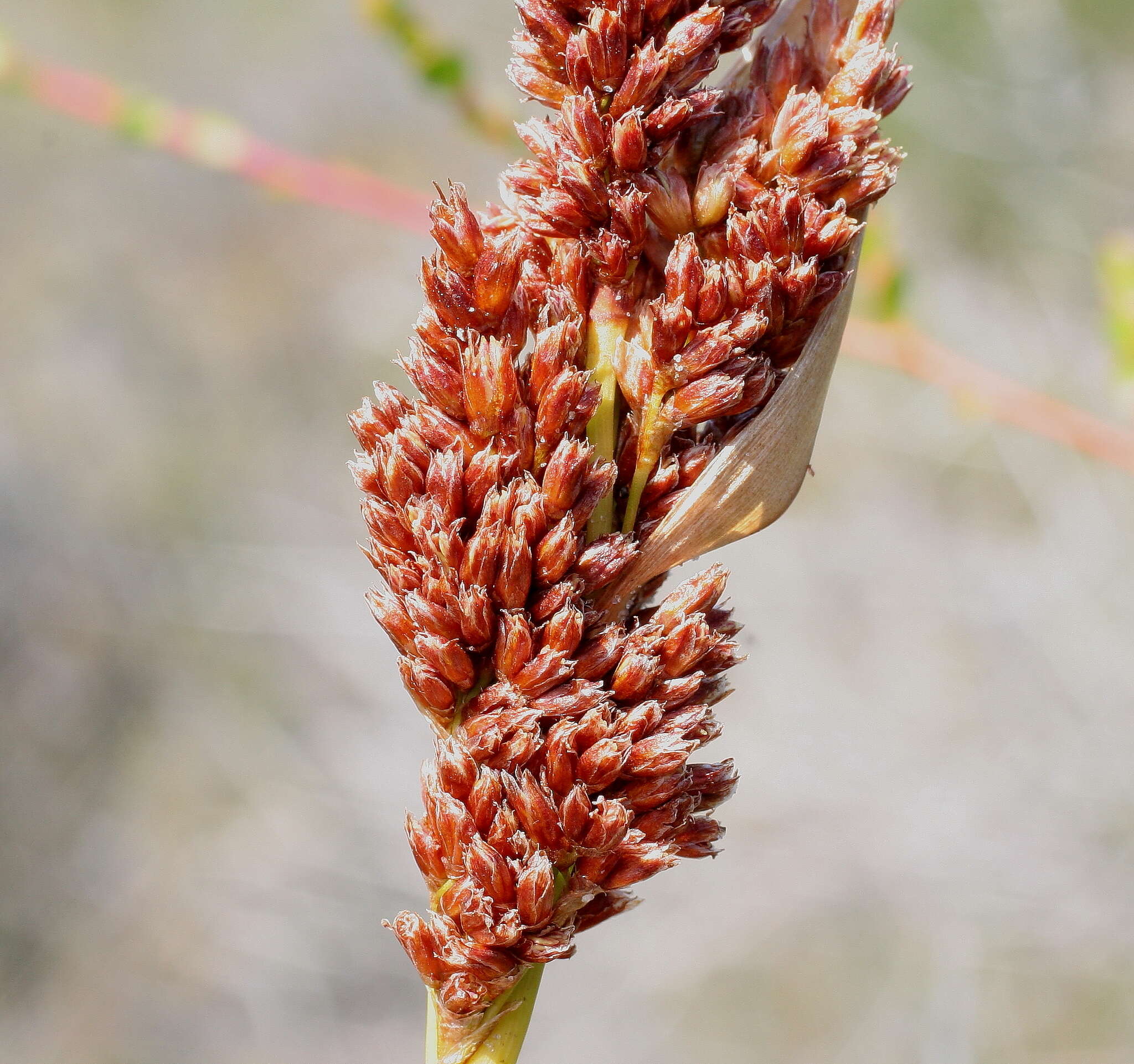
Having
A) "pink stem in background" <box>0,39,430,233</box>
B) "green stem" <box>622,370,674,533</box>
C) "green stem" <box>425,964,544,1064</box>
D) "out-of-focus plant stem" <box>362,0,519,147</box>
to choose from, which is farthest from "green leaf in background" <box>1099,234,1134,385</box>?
"green stem" <box>425,964,544,1064</box>

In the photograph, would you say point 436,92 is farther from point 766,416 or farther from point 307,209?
point 307,209

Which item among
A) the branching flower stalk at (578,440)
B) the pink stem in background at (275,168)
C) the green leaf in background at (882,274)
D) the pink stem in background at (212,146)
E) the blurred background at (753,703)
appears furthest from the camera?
the blurred background at (753,703)

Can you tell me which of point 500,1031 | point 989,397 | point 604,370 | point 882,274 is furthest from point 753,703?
point 604,370

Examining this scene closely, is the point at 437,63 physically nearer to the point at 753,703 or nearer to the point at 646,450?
the point at 646,450

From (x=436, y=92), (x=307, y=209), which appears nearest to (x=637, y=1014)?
(x=436, y=92)

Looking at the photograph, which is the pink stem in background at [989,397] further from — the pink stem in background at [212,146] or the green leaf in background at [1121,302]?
the pink stem in background at [212,146]

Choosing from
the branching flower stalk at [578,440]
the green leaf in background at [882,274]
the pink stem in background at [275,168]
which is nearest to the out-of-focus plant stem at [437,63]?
the pink stem in background at [275,168]
